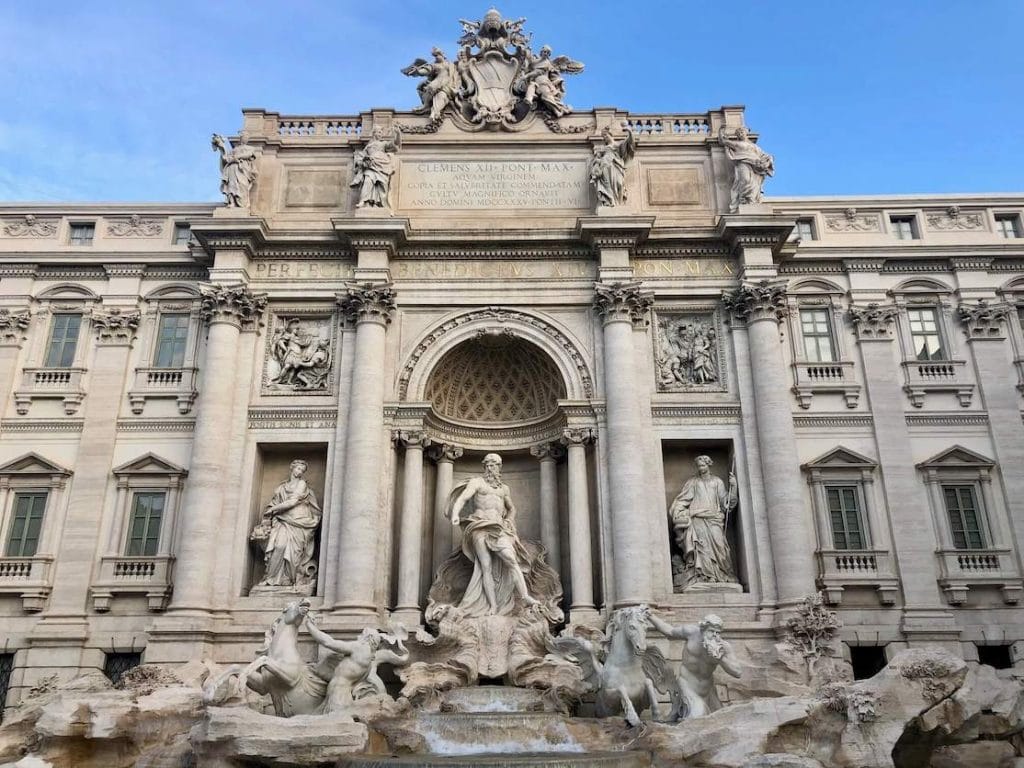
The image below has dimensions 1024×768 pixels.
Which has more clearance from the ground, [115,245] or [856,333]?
[115,245]

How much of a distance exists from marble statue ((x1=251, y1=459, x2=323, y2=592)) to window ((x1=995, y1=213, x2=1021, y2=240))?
19.5m

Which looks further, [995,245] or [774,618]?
[995,245]

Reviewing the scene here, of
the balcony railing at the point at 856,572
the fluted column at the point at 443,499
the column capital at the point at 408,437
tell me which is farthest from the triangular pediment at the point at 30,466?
the balcony railing at the point at 856,572

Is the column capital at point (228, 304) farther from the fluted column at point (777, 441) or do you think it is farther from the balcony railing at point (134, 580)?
the fluted column at point (777, 441)

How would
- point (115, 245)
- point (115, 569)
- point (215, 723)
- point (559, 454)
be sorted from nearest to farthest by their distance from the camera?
point (215, 723) < point (115, 569) < point (559, 454) < point (115, 245)

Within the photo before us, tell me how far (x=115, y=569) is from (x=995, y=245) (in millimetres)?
23389

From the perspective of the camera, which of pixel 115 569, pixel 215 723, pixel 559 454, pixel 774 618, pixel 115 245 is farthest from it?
pixel 115 245

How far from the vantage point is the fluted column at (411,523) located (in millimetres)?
18370

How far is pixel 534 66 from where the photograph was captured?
23016 mm

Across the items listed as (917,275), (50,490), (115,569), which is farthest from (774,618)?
(50,490)

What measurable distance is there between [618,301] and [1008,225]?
454 inches

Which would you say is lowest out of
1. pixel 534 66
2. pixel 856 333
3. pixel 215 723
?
pixel 215 723

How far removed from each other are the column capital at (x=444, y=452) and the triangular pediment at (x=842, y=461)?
8.52m

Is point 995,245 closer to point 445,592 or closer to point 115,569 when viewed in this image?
point 445,592
